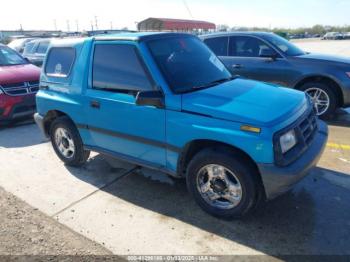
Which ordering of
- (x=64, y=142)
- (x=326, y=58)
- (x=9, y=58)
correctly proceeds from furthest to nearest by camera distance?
(x=9, y=58) < (x=326, y=58) < (x=64, y=142)

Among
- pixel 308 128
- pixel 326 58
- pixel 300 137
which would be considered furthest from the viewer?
pixel 326 58

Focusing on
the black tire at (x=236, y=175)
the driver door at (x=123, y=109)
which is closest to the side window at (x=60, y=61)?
the driver door at (x=123, y=109)

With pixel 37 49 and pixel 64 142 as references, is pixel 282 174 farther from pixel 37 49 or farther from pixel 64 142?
pixel 37 49

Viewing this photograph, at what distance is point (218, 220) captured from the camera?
11.1ft

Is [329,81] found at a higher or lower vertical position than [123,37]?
lower

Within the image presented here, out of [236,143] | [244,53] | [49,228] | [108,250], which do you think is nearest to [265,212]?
[236,143]

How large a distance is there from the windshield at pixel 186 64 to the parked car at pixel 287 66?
10.1 feet


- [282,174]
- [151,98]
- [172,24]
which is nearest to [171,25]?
[172,24]

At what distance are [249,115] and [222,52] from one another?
4890mm

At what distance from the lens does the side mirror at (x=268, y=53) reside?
22.4 ft

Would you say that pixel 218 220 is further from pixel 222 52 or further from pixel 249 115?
pixel 222 52

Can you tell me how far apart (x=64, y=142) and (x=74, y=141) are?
361 mm

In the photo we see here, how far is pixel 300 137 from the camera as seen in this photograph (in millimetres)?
3148

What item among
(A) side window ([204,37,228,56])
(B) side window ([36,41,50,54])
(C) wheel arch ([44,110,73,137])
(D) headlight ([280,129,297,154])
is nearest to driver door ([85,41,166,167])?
(C) wheel arch ([44,110,73,137])
